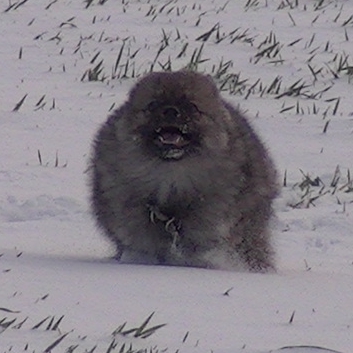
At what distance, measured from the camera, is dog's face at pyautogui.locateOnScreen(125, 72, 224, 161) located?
23.6 feet

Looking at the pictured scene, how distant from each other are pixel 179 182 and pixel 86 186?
1075mm

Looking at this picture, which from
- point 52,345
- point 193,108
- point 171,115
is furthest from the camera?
point 193,108

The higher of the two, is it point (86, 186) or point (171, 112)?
point (171, 112)

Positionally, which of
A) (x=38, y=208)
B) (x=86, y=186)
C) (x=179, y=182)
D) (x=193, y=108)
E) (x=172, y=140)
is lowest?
(x=38, y=208)

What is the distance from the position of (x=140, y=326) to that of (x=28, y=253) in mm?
1818

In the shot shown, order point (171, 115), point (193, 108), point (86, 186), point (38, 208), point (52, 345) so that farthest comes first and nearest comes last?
point (38, 208), point (86, 186), point (193, 108), point (171, 115), point (52, 345)

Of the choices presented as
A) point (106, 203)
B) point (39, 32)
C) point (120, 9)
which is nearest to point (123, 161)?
point (106, 203)

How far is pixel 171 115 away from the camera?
23.4 feet

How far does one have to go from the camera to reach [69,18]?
1320 cm

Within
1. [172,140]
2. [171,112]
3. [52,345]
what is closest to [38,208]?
[172,140]

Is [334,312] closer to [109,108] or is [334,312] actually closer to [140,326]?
[140,326]

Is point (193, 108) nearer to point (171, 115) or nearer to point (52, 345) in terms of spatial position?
point (171, 115)

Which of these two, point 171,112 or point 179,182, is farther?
point 179,182

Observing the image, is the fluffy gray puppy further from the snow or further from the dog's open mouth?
the snow
